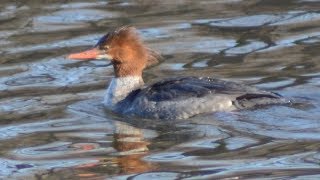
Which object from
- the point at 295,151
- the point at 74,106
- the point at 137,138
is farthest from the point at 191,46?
the point at 295,151

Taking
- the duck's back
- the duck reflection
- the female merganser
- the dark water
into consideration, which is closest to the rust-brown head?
the female merganser

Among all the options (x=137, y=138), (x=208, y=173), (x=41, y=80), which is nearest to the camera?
(x=208, y=173)

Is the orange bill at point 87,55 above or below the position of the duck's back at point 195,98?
above

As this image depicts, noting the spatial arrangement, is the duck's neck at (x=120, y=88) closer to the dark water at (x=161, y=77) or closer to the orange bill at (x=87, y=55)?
the dark water at (x=161, y=77)

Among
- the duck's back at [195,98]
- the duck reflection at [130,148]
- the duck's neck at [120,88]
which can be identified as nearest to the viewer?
the duck reflection at [130,148]

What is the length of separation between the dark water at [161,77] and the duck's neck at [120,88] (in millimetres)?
151

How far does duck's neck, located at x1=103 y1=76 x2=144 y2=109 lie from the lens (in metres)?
12.1

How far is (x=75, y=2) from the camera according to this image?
666 inches

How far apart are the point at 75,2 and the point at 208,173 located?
8274 mm

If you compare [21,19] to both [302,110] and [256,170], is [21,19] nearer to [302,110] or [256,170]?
[302,110]

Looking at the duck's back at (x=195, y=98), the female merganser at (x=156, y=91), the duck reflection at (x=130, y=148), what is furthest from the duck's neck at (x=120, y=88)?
the duck reflection at (x=130, y=148)

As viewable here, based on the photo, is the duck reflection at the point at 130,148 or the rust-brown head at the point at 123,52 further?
the rust-brown head at the point at 123,52

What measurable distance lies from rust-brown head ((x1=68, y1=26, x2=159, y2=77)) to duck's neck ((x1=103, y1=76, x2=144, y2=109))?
0.18 ft

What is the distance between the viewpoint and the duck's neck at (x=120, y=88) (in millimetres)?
12148
